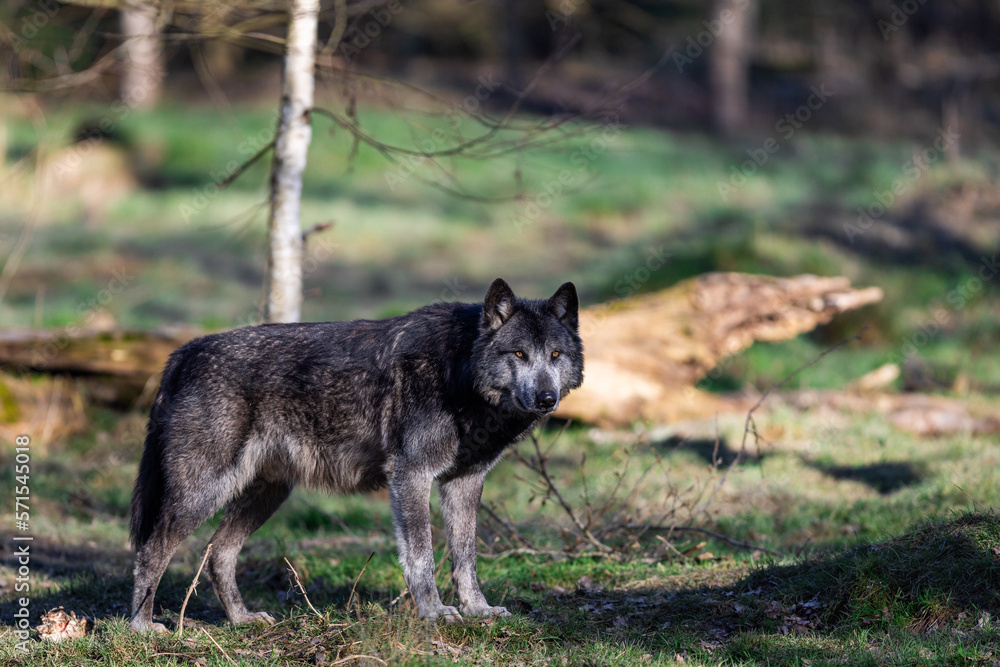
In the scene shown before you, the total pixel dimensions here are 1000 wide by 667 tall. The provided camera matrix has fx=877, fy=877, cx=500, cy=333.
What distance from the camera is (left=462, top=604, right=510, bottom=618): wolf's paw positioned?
6.36 m

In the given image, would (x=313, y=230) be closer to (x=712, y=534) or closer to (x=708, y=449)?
(x=712, y=534)

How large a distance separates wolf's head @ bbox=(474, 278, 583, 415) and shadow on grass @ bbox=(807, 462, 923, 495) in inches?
202

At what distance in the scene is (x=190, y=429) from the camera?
21.0 ft

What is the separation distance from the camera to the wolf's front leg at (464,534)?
6496 mm

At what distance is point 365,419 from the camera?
648 centimetres
